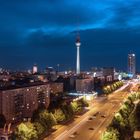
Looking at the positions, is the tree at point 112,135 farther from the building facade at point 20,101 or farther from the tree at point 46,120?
the building facade at point 20,101

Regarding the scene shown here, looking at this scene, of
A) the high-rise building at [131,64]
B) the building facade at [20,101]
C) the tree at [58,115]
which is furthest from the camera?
the high-rise building at [131,64]

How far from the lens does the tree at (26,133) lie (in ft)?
54.8

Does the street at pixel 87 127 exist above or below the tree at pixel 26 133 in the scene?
below

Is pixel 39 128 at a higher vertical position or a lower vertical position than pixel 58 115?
lower

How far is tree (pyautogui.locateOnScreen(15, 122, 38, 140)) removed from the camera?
54.8 feet

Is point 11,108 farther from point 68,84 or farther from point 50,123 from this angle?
point 68,84

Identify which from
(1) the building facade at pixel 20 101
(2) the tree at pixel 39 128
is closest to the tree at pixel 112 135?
(2) the tree at pixel 39 128

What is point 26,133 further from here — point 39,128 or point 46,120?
point 46,120

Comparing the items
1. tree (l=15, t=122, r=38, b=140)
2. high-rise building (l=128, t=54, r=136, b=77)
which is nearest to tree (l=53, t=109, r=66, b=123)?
tree (l=15, t=122, r=38, b=140)

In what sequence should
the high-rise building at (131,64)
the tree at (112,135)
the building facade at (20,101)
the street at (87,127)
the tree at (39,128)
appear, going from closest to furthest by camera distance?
1. the tree at (112,135)
2. the tree at (39,128)
3. the street at (87,127)
4. the building facade at (20,101)
5. the high-rise building at (131,64)

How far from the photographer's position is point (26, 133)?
660 inches

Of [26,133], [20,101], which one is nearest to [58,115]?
[20,101]

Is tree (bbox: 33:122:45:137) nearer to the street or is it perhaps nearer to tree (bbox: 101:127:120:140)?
the street

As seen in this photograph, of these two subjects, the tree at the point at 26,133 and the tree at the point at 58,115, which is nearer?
the tree at the point at 26,133
